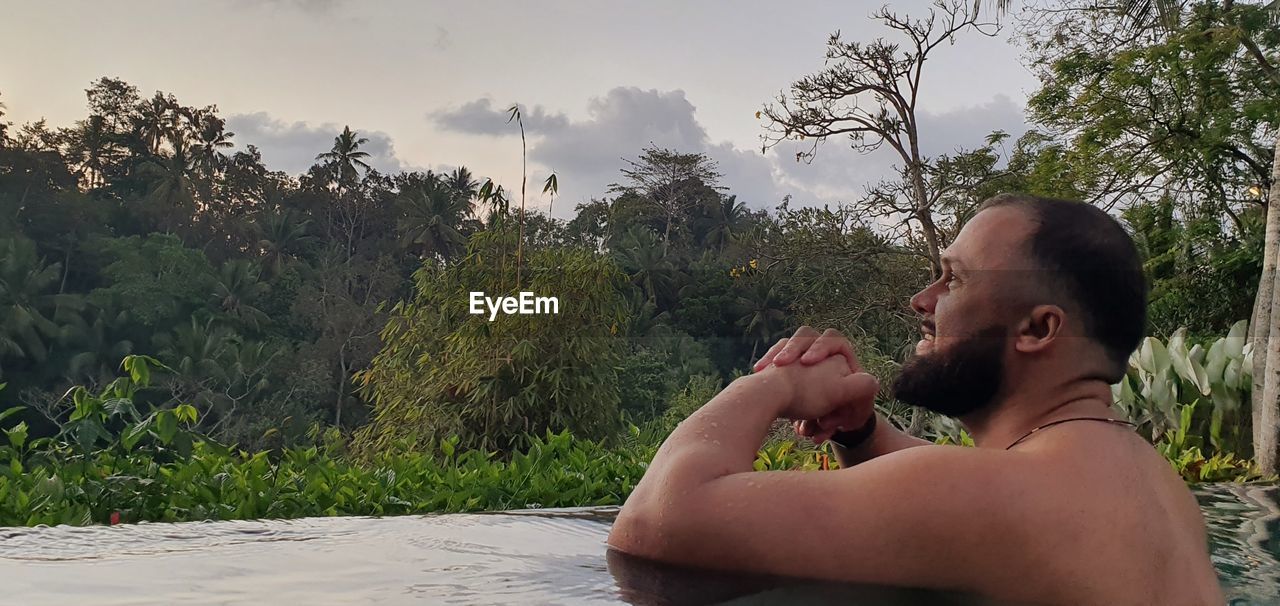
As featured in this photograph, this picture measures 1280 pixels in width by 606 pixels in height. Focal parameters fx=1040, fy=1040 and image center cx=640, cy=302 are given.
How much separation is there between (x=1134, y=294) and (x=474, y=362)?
784 cm

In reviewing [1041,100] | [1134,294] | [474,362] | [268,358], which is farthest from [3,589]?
[268,358]

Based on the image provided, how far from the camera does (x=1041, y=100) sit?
1238 centimetres

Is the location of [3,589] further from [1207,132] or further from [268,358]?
[268,358]

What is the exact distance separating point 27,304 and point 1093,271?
32.2m

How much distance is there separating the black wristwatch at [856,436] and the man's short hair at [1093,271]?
383mm

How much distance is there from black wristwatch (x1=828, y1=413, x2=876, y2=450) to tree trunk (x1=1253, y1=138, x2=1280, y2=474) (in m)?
5.48

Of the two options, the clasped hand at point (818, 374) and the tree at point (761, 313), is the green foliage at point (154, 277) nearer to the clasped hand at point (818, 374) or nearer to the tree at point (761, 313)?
the tree at point (761, 313)

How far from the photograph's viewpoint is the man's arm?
1.23 meters

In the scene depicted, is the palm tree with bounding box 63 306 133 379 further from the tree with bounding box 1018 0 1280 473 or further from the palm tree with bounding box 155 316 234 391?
the tree with bounding box 1018 0 1280 473

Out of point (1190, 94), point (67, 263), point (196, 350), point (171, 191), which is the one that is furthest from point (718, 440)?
point (171, 191)

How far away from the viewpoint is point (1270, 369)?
6285 millimetres

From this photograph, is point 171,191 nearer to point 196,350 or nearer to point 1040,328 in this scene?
point 196,350

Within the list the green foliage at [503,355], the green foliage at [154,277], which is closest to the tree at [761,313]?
the green foliage at [154,277]

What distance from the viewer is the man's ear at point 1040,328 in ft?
4.59
